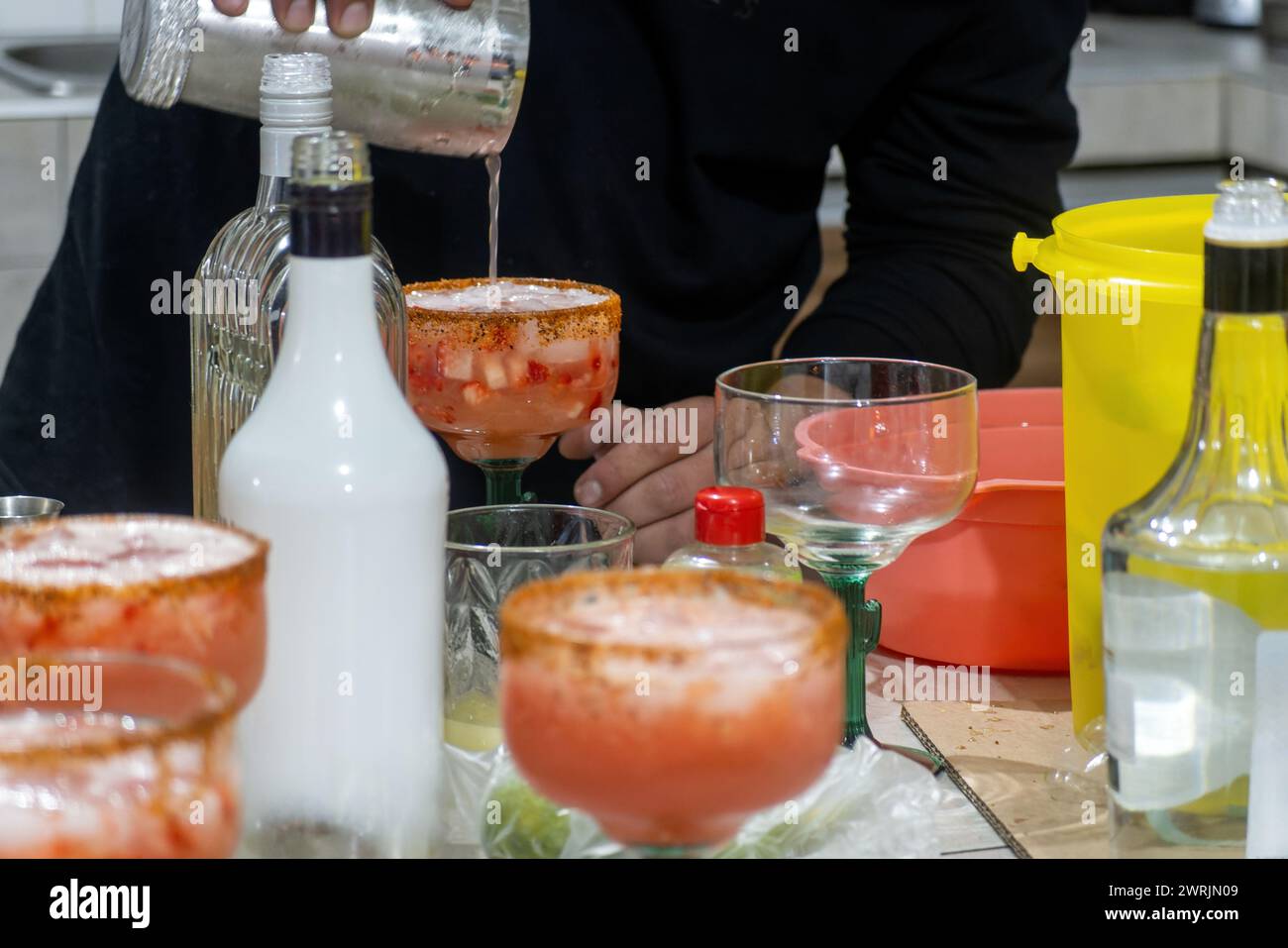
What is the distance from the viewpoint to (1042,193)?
1.46 m

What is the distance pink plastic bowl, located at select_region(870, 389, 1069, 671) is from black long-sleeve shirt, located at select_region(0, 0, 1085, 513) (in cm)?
45

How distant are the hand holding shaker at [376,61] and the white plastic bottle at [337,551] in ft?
0.85

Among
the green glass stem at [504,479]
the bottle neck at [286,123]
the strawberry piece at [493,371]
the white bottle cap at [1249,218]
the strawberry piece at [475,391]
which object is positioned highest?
the bottle neck at [286,123]

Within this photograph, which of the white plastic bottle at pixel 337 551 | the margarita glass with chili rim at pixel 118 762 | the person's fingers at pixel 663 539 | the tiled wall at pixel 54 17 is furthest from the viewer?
the tiled wall at pixel 54 17

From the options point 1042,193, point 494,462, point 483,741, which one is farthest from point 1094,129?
point 483,741

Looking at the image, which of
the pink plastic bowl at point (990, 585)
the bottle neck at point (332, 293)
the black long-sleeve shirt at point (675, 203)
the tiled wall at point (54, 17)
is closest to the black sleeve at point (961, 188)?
the black long-sleeve shirt at point (675, 203)

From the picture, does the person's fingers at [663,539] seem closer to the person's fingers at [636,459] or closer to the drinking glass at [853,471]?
the person's fingers at [636,459]

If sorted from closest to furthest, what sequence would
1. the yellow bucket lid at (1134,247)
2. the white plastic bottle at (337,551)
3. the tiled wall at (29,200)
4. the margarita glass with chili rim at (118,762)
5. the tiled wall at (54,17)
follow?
the margarita glass with chili rim at (118,762) < the white plastic bottle at (337,551) < the yellow bucket lid at (1134,247) < the tiled wall at (29,200) < the tiled wall at (54,17)

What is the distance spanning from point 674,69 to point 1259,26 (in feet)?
6.35

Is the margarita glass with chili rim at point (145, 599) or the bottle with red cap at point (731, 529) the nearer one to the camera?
the margarita glass with chili rim at point (145, 599)

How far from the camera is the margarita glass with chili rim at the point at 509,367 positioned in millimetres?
869

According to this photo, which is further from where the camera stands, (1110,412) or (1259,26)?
(1259,26)

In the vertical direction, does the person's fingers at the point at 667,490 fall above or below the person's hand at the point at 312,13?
below

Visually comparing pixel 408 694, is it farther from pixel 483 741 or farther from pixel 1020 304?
pixel 1020 304
